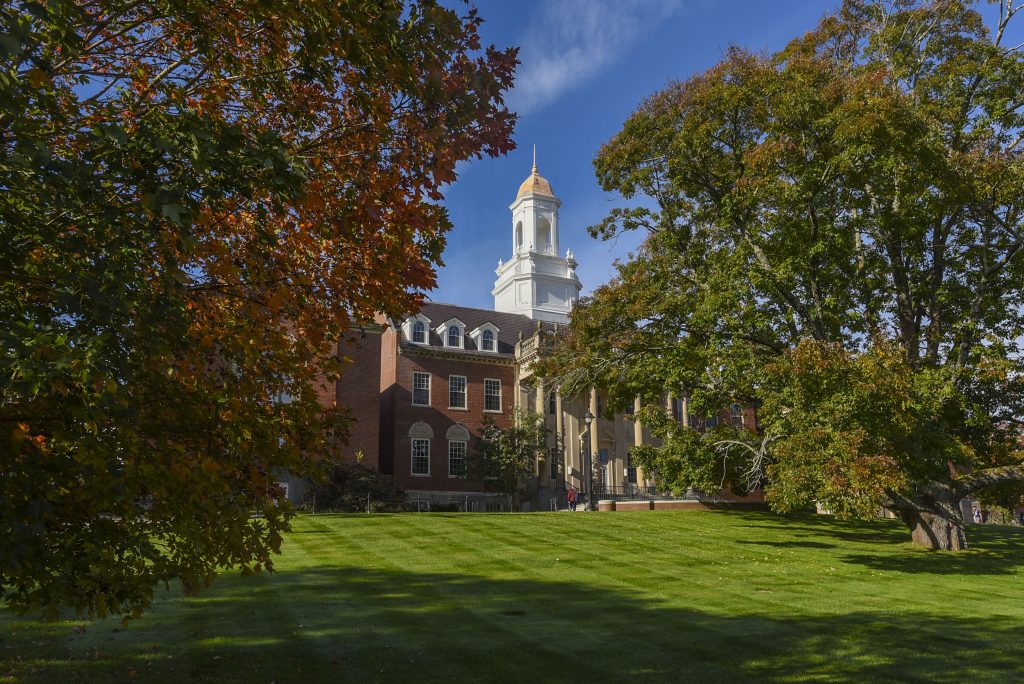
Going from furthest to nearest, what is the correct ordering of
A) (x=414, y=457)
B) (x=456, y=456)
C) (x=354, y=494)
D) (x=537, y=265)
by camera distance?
(x=537, y=265) < (x=456, y=456) < (x=414, y=457) < (x=354, y=494)

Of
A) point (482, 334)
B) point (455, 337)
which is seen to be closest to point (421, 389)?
point (455, 337)

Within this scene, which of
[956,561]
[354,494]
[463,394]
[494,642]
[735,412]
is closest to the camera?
[494,642]

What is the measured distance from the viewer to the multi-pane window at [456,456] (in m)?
47.5

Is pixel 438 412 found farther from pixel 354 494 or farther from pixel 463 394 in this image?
pixel 354 494

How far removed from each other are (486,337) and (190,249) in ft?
151

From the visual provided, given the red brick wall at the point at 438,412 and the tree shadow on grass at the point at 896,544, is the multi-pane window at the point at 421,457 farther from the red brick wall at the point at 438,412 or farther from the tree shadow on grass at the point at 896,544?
the tree shadow on grass at the point at 896,544

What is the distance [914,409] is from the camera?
19250 millimetres

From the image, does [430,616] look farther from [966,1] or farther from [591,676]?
[966,1]

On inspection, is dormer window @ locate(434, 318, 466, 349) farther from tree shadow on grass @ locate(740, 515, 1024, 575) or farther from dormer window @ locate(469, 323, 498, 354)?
tree shadow on grass @ locate(740, 515, 1024, 575)

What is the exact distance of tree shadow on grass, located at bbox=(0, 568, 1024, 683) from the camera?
8.58 m

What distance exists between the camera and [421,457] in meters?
47.2

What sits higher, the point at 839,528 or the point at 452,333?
the point at 452,333

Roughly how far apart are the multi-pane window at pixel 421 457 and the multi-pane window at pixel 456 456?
1535 millimetres

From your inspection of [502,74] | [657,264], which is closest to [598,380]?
[657,264]
